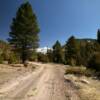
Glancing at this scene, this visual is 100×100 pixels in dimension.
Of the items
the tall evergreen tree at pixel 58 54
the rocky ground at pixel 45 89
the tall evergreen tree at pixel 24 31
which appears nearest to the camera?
the rocky ground at pixel 45 89

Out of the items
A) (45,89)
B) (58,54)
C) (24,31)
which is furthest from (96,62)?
(58,54)

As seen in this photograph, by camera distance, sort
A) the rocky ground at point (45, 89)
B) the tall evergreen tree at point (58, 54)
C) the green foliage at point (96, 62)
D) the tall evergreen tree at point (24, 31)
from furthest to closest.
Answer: the tall evergreen tree at point (58, 54) → the tall evergreen tree at point (24, 31) → the green foliage at point (96, 62) → the rocky ground at point (45, 89)

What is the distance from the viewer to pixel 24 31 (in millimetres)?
40844

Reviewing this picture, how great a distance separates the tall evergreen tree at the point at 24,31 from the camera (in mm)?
40469

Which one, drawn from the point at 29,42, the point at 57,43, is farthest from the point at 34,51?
the point at 57,43

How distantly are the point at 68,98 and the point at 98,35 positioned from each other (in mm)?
79732

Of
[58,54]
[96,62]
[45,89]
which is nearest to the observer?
[45,89]

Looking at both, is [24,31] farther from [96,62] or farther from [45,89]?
[45,89]

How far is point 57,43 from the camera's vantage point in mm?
93938

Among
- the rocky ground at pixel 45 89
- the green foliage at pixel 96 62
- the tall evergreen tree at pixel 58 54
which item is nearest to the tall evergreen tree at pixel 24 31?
the green foliage at pixel 96 62

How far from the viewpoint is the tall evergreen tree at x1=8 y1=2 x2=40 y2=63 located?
4047cm

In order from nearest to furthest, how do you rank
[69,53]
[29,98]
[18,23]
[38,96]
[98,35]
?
[29,98] < [38,96] < [18,23] < [69,53] < [98,35]

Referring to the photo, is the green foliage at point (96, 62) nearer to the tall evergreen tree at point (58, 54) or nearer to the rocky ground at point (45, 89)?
the rocky ground at point (45, 89)

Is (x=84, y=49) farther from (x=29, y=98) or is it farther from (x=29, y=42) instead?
(x=29, y=98)
